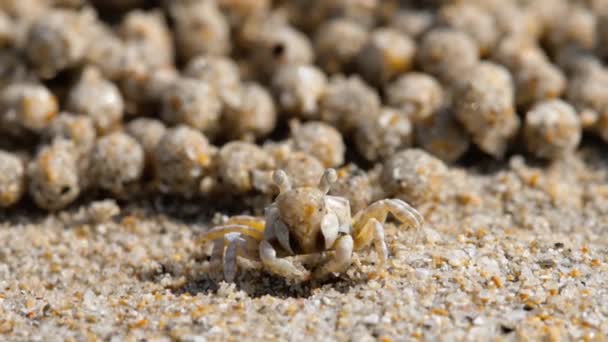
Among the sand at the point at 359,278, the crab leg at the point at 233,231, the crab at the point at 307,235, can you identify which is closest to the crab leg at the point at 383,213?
the crab at the point at 307,235

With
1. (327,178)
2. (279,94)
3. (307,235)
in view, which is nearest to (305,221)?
(307,235)

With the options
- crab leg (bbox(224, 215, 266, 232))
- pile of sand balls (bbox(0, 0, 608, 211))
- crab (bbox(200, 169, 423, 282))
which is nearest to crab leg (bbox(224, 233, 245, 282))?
crab (bbox(200, 169, 423, 282))

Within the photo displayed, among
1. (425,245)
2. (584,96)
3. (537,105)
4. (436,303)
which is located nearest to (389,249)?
(425,245)

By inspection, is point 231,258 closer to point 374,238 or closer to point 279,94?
point 374,238

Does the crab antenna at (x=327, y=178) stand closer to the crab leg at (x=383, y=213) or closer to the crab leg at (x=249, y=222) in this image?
the crab leg at (x=383, y=213)

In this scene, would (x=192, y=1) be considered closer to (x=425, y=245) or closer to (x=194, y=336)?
(x=425, y=245)

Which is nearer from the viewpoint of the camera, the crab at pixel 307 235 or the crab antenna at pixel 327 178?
the crab at pixel 307 235

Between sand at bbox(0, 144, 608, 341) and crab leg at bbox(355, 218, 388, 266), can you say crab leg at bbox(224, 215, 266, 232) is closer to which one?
sand at bbox(0, 144, 608, 341)
